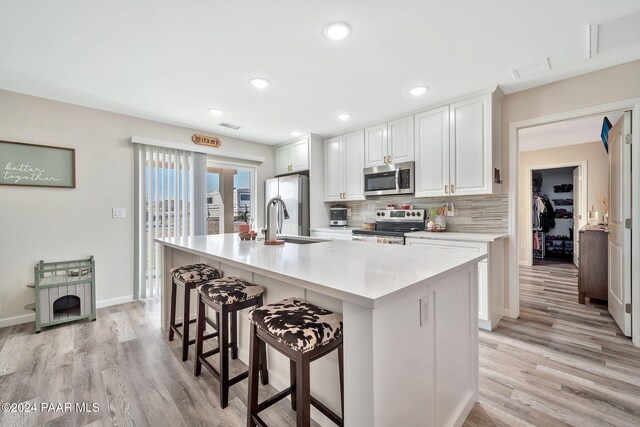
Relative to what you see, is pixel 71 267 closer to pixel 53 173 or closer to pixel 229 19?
pixel 53 173

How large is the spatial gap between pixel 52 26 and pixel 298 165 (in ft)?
10.1

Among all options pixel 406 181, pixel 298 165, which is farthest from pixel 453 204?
pixel 298 165

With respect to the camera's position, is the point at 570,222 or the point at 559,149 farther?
the point at 570,222

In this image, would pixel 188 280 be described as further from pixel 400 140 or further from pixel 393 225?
pixel 400 140

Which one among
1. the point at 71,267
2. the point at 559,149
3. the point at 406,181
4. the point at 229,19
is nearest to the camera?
the point at 229,19

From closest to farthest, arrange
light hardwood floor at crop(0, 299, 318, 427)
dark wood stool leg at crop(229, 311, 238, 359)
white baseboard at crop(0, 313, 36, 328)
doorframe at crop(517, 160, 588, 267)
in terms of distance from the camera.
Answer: light hardwood floor at crop(0, 299, 318, 427), dark wood stool leg at crop(229, 311, 238, 359), white baseboard at crop(0, 313, 36, 328), doorframe at crop(517, 160, 588, 267)

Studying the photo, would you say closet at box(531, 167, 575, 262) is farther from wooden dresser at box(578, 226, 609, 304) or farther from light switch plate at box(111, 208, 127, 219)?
light switch plate at box(111, 208, 127, 219)

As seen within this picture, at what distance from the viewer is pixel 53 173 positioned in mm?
2947

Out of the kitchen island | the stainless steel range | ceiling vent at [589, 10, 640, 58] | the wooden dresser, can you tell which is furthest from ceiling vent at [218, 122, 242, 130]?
the wooden dresser

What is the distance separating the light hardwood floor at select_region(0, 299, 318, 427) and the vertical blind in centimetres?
103

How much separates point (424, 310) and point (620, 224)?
8.83ft

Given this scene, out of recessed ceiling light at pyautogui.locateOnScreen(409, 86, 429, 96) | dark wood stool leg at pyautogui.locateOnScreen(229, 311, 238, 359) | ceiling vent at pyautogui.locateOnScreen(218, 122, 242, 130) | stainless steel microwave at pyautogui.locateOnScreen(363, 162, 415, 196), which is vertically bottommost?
dark wood stool leg at pyautogui.locateOnScreen(229, 311, 238, 359)

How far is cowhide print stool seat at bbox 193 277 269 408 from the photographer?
1549 millimetres

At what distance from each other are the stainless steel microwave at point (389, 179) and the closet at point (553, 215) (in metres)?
4.73
